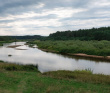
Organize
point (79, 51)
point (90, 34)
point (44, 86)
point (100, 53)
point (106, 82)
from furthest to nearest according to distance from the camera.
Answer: point (90, 34)
point (79, 51)
point (100, 53)
point (106, 82)
point (44, 86)

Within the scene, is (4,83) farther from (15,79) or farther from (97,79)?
(97,79)

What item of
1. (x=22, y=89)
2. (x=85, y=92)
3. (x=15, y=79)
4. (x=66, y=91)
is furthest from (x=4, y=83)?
(x=85, y=92)

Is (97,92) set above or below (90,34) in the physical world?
below

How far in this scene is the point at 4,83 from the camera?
10.8 metres

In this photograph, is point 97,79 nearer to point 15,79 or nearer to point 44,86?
point 44,86

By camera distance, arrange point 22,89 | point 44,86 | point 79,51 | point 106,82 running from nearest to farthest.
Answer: point 22,89 < point 44,86 < point 106,82 < point 79,51

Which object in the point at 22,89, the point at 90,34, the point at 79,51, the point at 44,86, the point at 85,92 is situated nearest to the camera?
the point at 85,92

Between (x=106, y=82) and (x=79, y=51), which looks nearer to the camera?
(x=106, y=82)

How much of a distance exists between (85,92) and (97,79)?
3938 millimetres

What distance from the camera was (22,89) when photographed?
953 centimetres

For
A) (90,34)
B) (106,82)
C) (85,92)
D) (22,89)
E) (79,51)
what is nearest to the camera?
(85,92)

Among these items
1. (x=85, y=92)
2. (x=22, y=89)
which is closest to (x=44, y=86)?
(x=22, y=89)

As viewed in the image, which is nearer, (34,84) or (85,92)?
(85,92)

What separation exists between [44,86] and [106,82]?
5.54 metres
